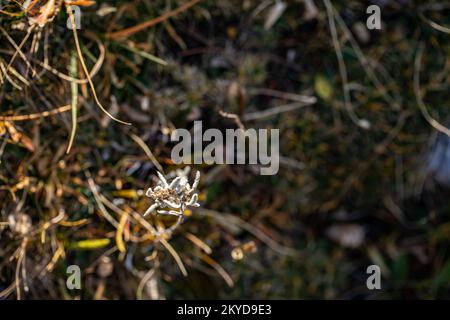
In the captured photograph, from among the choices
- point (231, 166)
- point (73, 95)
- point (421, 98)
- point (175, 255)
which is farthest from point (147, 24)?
point (421, 98)

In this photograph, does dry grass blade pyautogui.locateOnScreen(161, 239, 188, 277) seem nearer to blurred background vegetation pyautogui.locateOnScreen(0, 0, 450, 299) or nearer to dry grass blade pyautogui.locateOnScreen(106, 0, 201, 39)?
blurred background vegetation pyautogui.locateOnScreen(0, 0, 450, 299)

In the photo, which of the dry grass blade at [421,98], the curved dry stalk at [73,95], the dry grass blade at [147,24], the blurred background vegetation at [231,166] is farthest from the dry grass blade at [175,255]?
the dry grass blade at [421,98]

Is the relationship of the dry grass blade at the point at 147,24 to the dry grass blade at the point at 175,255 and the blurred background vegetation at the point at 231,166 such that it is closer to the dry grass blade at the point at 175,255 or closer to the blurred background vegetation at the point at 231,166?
the blurred background vegetation at the point at 231,166

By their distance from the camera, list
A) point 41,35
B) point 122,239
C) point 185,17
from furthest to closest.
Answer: point 185,17 < point 122,239 < point 41,35

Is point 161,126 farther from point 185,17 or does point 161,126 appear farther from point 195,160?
point 185,17

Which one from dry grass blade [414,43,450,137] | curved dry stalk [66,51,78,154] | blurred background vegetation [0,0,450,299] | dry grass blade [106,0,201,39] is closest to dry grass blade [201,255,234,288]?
blurred background vegetation [0,0,450,299]

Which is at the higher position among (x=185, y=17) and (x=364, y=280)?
(x=185, y=17)

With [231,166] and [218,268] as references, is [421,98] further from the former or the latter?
[218,268]

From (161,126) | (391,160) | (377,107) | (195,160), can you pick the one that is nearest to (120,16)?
(161,126)
